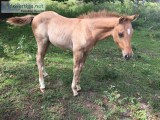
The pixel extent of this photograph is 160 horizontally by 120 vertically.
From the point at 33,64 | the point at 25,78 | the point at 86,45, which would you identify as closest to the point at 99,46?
the point at 33,64

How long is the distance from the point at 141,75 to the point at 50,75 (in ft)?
8.27

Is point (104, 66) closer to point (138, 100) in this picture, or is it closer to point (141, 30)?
point (138, 100)

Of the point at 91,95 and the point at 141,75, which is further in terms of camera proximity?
the point at 141,75

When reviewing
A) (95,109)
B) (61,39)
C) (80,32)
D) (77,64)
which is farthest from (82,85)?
(80,32)

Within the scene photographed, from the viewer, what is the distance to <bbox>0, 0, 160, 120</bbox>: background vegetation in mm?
5930

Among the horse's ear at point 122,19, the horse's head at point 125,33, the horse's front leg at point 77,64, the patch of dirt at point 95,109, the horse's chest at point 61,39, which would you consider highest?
the horse's ear at point 122,19

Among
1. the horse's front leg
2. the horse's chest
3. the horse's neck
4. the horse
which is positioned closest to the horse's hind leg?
the horse

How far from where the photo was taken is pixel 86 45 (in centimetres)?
561

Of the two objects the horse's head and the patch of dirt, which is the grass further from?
the horse's head

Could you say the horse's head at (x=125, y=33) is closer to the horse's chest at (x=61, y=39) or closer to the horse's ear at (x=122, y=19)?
the horse's ear at (x=122, y=19)

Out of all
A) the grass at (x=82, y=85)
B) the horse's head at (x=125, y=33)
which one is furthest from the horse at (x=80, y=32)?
the grass at (x=82, y=85)

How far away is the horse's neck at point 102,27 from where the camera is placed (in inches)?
216

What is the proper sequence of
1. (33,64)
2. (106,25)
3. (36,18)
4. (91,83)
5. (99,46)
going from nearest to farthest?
(106,25)
(36,18)
(91,83)
(33,64)
(99,46)

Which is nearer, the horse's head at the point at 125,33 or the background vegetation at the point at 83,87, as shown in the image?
the horse's head at the point at 125,33
